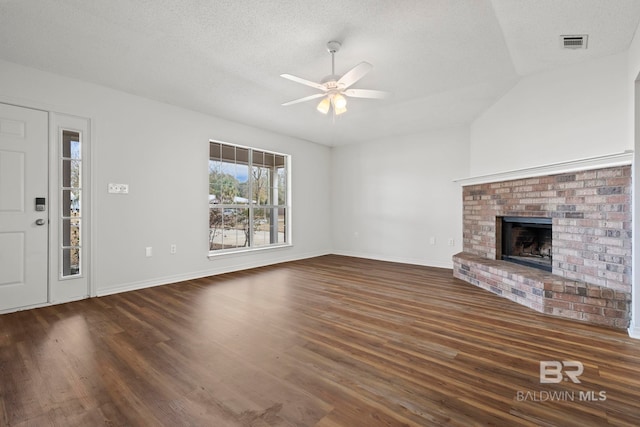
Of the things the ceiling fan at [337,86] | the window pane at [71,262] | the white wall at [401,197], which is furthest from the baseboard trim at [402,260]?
the window pane at [71,262]

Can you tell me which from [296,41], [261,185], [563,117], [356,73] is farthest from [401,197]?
[296,41]

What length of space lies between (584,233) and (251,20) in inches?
144

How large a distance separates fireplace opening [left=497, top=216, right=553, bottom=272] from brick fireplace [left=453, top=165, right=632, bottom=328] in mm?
79

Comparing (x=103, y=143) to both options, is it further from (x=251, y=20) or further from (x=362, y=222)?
(x=362, y=222)

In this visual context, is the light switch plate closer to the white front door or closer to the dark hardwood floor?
the white front door

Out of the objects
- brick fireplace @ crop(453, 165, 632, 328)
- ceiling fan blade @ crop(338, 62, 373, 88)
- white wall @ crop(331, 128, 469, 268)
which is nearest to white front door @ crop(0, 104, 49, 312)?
ceiling fan blade @ crop(338, 62, 373, 88)

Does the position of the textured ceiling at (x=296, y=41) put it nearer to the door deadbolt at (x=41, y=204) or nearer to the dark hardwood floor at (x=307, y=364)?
the door deadbolt at (x=41, y=204)

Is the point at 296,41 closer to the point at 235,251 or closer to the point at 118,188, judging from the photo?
the point at 118,188

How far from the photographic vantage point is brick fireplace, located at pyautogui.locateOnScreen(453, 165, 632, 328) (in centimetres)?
→ 261

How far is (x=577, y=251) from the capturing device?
9.75 ft

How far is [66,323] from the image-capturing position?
2.71 metres

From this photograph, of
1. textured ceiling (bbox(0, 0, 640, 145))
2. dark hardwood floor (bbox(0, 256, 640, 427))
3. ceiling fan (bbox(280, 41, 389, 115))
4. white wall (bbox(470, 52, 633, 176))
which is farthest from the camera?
white wall (bbox(470, 52, 633, 176))

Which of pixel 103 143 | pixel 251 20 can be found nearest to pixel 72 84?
pixel 103 143

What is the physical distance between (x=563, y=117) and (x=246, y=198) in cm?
462
